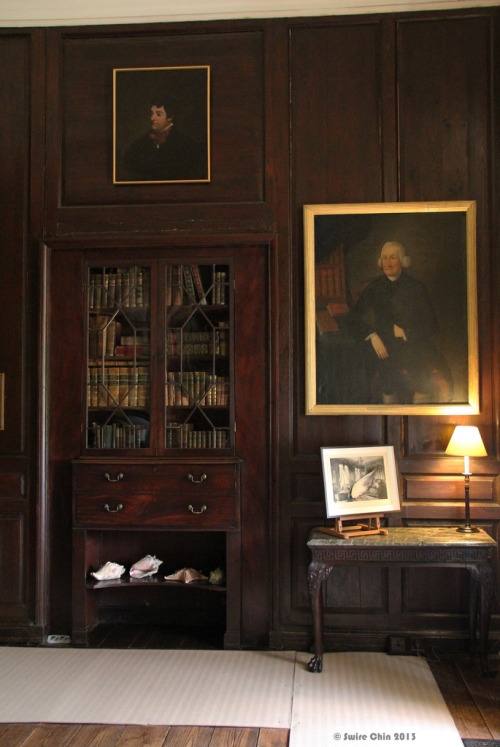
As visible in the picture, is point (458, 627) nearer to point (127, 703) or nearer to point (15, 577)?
point (127, 703)

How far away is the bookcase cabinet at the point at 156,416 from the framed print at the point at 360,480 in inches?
23.8

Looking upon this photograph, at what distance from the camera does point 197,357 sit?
13.5ft

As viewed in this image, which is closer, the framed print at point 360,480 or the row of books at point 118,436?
the framed print at point 360,480

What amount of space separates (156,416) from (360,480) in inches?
52.0

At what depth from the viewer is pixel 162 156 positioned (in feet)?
14.0

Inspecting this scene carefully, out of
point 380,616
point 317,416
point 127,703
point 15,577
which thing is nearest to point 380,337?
point 317,416

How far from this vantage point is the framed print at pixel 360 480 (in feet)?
12.4

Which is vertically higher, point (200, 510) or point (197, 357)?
point (197, 357)

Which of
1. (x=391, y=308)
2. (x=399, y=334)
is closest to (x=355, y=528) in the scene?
(x=399, y=334)

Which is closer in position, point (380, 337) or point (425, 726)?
point (425, 726)

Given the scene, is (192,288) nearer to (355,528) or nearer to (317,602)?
(355,528)

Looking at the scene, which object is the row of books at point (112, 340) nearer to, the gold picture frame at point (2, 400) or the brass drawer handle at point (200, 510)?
the gold picture frame at point (2, 400)

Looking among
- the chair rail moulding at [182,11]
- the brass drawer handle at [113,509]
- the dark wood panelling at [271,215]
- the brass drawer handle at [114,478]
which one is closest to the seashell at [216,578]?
the dark wood panelling at [271,215]

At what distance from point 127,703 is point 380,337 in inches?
98.9
